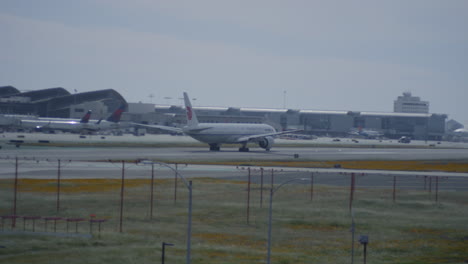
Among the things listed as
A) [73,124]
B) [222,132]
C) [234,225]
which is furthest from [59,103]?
[234,225]

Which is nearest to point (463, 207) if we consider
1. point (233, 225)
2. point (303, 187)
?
point (303, 187)

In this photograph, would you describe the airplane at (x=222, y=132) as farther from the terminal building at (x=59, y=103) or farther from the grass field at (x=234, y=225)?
the terminal building at (x=59, y=103)

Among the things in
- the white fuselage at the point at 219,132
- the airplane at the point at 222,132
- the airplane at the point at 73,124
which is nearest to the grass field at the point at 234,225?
the white fuselage at the point at 219,132

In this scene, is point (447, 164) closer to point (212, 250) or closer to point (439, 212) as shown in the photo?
point (439, 212)

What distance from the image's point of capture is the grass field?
26.2m

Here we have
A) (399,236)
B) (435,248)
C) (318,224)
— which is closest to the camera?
(435,248)

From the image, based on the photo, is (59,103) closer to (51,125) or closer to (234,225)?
(51,125)

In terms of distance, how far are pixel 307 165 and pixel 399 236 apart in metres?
38.5

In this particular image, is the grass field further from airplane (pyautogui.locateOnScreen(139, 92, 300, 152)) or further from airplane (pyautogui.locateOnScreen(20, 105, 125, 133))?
airplane (pyautogui.locateOnScreen(20, 105, 125, 133))

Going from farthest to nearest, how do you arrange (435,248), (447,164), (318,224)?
(447,164) → (318,224) → (435,248)

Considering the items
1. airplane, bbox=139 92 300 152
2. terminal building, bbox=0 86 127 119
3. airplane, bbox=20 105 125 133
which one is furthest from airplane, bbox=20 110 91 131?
airplane, bbox=139 92 300 152

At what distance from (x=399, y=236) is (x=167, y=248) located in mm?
13063

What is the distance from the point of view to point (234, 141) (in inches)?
3647

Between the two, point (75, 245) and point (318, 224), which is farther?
point (318, 224)
